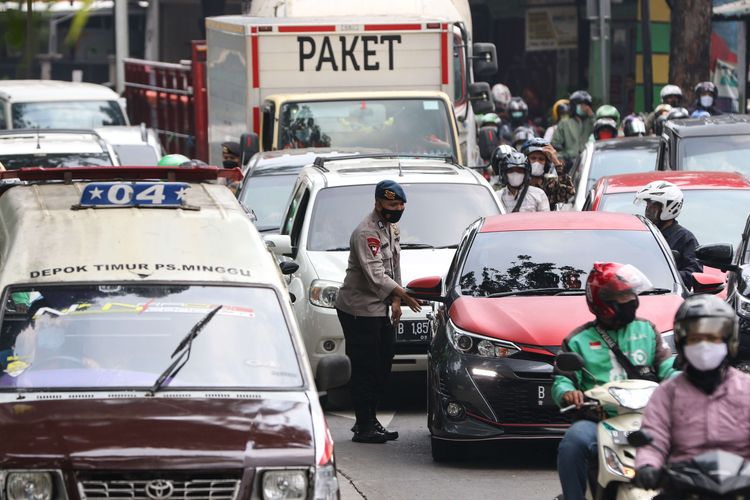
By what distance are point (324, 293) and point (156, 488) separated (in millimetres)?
6126

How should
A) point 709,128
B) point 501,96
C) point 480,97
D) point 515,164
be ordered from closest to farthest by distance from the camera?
point 515,164 < point 709,128 < point 480,97 < point 501,96

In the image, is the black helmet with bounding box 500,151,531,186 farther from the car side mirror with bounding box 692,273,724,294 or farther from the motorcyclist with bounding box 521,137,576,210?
the car side mirror with bounding box 692,273,724,294

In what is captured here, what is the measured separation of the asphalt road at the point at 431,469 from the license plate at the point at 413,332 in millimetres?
595

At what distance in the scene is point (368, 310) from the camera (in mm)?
10711

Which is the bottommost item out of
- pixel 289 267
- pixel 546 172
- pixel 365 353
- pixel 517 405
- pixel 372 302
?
pixel 517 405

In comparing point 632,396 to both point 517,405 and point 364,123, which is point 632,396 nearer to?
point 517,405

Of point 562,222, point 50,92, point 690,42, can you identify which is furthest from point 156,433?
point 690,42

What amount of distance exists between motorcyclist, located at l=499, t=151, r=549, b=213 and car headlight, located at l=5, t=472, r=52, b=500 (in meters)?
9.02

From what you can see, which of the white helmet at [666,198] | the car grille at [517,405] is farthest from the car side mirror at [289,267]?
the white helmet at [666,198]

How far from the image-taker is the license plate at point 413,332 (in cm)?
1203

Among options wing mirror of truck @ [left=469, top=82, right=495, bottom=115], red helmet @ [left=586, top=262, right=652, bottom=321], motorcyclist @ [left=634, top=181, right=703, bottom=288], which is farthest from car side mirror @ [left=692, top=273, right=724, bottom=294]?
wing mirror of truck @ [left=469, top=82, right=495, bottom=115]

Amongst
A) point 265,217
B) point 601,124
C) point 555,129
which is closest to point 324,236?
point 265,217

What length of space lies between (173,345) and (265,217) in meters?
8.73

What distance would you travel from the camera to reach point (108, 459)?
598cm
